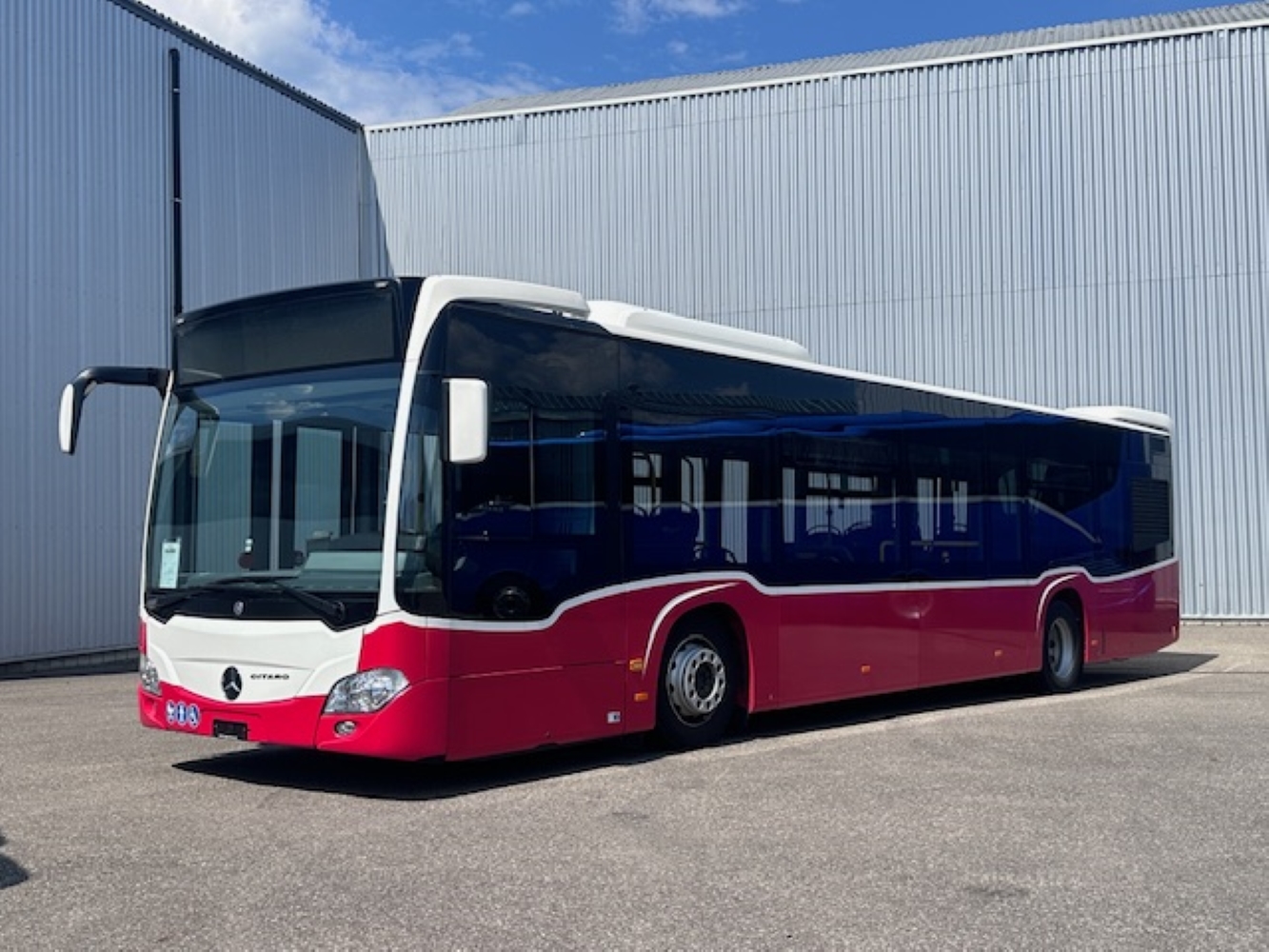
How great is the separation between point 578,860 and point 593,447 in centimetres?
319

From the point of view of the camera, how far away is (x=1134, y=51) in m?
23.1

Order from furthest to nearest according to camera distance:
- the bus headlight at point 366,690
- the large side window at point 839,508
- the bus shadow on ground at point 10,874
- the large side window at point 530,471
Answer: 1. the large side window at point 839,508
2. the large side window at point 530,471
3. the bus headlight at point 366,690
4. the bus shadow on ground at point 10,874

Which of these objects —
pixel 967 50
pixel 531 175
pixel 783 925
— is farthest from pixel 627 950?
pixel 967 50

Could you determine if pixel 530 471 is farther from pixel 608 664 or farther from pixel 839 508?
pixel 839 508

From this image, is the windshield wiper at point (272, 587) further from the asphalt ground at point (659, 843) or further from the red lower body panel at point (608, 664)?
the asphalt ground at point (659, 843)

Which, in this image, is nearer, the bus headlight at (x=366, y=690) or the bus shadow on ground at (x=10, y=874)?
the bus shadow on ground at (x=10, y=874)

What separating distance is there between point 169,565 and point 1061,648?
9.32 meters

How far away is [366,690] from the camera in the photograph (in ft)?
26.3

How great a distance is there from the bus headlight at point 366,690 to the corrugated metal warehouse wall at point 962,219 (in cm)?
1732

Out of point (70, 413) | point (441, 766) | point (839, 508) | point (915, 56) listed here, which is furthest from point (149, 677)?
point (915, 56)

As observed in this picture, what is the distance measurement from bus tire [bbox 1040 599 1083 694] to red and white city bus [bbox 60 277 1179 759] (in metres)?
3.22

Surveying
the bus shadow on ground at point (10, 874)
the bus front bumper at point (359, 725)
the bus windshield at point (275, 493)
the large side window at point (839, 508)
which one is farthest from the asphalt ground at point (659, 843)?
the large side window at point (839, 508)

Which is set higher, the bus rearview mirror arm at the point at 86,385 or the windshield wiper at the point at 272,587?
the bus rearview mirror arm at the point at 86,385

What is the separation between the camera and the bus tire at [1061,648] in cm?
1455
